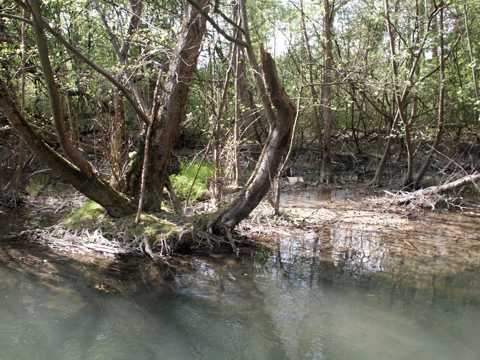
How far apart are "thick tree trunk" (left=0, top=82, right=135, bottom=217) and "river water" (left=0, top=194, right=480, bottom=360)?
0.97 meters

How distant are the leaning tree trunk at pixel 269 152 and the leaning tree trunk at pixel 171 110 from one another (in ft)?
3.85

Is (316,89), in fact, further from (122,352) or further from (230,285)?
(122,352)

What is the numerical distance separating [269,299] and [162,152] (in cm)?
305

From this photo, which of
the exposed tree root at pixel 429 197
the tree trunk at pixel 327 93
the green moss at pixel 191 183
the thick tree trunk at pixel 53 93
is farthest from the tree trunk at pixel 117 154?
the tree trunk at pixel 327 93

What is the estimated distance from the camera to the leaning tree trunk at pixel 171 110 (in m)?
6.83

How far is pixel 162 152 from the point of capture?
7113 millimetres

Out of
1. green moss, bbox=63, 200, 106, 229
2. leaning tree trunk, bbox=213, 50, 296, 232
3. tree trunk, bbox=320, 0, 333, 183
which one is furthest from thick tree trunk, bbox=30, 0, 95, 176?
tree trunk, bbox=320, 0, 333, 183

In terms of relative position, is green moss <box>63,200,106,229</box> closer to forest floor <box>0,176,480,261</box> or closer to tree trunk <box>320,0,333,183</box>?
forest floor <box>0,176,480,261</box>

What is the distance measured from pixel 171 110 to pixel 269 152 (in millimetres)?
1664

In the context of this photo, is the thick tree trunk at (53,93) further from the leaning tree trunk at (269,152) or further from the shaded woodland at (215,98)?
the leaning tree trunk at (269,152)

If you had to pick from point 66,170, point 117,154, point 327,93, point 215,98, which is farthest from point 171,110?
point 327,93

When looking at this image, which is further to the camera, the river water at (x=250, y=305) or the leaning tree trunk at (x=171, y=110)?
the leaning tree trunk at (x=171, y=110)

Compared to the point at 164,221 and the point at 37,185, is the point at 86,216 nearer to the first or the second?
the point at 164,221

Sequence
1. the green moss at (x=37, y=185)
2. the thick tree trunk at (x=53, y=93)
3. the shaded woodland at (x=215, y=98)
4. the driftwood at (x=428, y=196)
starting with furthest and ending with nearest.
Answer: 1. the green moss at (x=37, y=185)
2. the driftwood at (x=428, y=196)
3. the shaded woodland at (x=215, y=98)
4. the thick tree trunk at (x=53, y=93)
